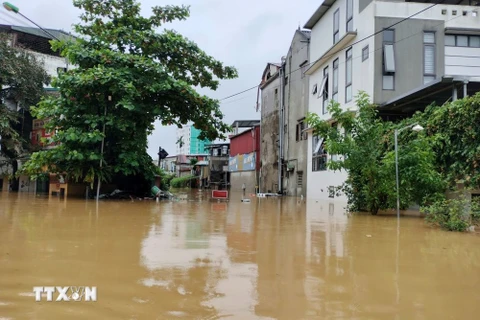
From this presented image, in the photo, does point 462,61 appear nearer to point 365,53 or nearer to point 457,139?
point 365,53

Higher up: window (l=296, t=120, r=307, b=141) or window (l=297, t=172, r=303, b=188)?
window (l=296, t=120, r=307, b=141)


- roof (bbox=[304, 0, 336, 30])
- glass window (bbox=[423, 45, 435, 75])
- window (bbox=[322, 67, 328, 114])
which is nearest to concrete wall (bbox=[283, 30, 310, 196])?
roof (bbox=[304, 0, 336, 30])

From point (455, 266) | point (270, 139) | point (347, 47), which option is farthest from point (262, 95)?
point (455, 266)

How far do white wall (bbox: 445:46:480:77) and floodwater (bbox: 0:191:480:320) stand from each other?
1093 centimetres

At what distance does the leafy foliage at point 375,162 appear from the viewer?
998 centimetres

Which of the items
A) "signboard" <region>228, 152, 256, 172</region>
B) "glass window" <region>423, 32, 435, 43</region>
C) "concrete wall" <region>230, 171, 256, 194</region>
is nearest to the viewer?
"glass window" <region>423, 32, 435, 43</region>

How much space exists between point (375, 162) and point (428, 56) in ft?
25.6

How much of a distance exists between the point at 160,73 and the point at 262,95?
65.7ft

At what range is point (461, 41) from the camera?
16.2 meters

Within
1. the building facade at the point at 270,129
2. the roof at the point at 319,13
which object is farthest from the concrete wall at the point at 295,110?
the roof at the point at 319,13

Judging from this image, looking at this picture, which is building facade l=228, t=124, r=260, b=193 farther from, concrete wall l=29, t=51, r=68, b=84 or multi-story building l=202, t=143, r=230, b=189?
concrete wall l=29, t=51, r=68, b=84

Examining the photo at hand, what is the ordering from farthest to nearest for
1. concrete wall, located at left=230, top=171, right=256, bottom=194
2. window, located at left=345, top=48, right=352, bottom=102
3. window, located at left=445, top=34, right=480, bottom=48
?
concrete wall, located at left=230, top=171, right=256, bottom=194, window, located at left=345, top=48, right=352, bottom=102, window, located at left=445, top=34, right=480, bottom=48
